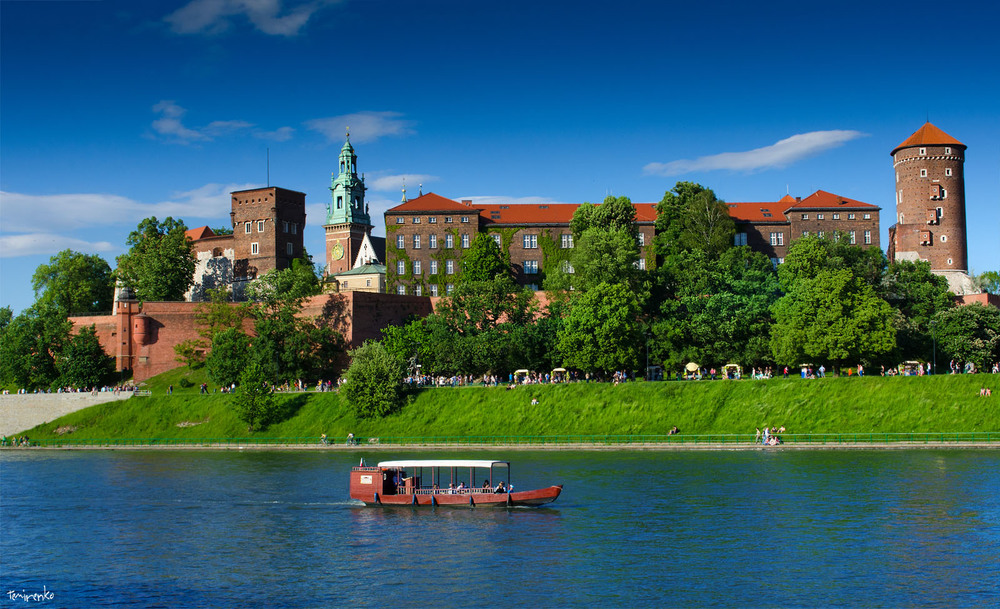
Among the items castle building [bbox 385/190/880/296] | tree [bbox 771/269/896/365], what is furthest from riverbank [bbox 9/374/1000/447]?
castle building [bbox 385/190/880/296]

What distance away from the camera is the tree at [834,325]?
55.9m

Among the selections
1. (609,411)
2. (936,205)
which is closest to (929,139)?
(936,205)

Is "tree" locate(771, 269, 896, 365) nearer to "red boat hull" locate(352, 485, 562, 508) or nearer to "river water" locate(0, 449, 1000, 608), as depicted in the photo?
"river water" locate(0, 449, 1000, 608)

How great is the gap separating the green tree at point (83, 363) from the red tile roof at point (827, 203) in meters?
57.5

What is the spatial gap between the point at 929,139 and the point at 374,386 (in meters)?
54.5

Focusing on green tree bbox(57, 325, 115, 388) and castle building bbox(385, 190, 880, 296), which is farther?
castle building bbox(385, 190, 880, 296)

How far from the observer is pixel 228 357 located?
219 ft

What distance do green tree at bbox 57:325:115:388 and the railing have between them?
10359 mm

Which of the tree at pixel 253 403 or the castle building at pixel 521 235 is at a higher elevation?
the castle building at pixel 521 235

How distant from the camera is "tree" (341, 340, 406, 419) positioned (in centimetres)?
5847

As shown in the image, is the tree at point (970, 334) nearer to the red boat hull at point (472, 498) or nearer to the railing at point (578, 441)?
the railing at point (578, 441)

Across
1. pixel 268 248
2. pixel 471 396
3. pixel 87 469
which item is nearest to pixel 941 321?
pixel 471 396
